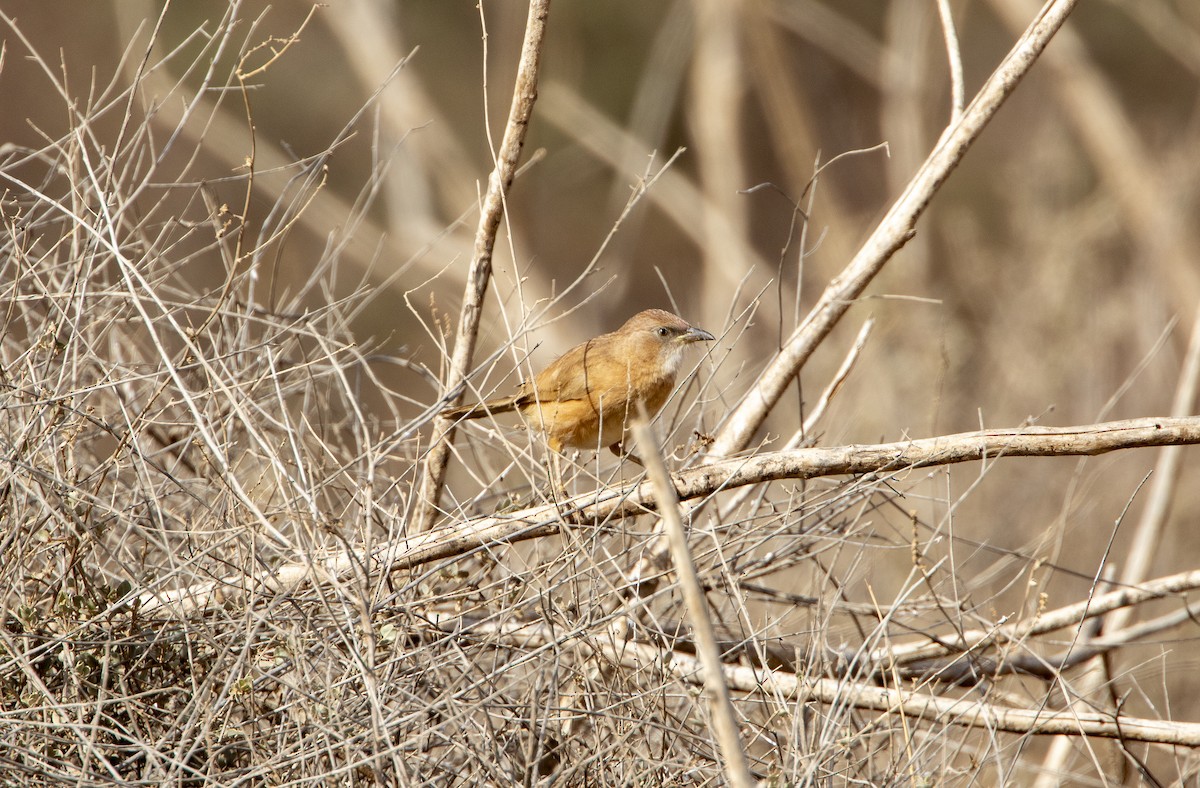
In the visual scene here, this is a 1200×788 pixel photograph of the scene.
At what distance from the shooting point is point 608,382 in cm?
488

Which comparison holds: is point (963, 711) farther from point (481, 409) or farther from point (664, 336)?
point (664, 336)

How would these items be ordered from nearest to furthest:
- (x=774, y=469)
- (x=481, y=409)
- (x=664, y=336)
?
(x=774, y=469), (x=481, y=409), (x=664, y=336)

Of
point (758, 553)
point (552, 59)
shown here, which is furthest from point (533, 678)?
point (552, 59)

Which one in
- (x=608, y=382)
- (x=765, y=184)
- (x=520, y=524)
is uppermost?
(x=765, y=184)

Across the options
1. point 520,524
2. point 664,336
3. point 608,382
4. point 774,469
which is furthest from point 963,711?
point 664,336

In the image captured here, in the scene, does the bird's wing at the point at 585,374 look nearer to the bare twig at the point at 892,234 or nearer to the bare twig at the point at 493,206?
the bare twig at the point at 892,234

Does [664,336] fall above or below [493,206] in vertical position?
below

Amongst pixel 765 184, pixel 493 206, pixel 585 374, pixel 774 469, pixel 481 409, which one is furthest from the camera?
pixel 585 374

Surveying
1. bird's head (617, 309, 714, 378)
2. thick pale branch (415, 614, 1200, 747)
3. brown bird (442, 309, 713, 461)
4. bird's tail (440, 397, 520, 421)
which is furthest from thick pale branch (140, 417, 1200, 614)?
bird's head (617, 309, 714, 378)

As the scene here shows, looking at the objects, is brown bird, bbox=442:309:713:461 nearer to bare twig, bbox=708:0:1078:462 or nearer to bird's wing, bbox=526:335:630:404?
bird's wing, bbox=526:335:630:404

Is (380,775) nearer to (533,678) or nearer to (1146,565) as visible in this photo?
(533,678)

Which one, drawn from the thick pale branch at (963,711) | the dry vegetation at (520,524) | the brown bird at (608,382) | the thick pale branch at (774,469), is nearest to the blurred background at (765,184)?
the dry vegetation at (520,524)

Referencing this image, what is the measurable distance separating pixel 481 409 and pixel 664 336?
43.2 inches

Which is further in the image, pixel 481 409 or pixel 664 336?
pixel 664 336
